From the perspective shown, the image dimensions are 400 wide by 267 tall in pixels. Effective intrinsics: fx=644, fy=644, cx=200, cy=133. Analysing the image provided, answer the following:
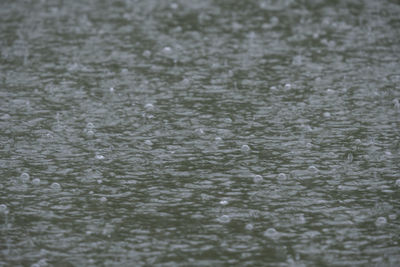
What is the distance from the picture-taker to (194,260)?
528 centimetres

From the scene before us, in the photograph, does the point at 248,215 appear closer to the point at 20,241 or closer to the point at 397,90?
the point at 20,241

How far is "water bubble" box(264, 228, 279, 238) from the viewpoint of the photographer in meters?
5.69

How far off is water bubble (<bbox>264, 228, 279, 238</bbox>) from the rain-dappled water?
0.06ft

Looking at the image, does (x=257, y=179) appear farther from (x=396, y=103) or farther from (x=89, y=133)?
(x=396, y=103)

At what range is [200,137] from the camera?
320 inches

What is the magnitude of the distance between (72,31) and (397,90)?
6510mm

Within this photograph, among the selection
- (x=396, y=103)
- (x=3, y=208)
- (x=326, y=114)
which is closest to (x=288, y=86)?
(x=326, y=114)

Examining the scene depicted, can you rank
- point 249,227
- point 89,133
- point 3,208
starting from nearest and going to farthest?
point 249,227
point 3,208
point 89,133

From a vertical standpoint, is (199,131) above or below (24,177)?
above

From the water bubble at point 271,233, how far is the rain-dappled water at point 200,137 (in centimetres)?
2

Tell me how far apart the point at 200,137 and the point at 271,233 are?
261 cm

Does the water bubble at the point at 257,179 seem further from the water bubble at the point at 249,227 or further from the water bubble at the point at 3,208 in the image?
the water bubble at the point at 3,208

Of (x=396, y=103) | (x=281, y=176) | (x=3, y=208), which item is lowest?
(x=3, y=208)

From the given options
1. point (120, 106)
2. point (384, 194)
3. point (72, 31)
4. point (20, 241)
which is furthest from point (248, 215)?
point (72, 31)
